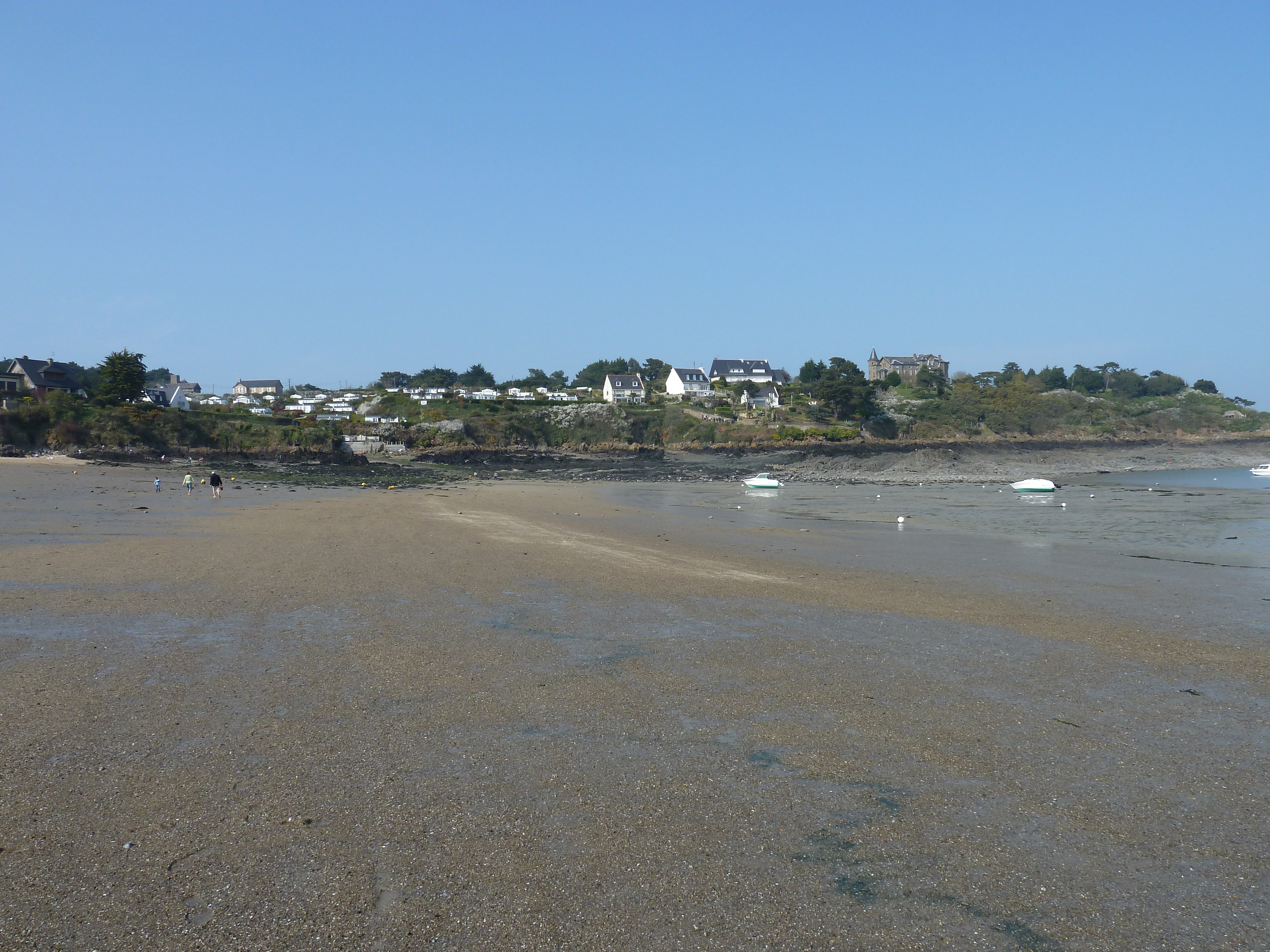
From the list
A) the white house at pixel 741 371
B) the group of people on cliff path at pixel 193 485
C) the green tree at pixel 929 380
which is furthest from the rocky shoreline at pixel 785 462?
the white house at pixel 741 371

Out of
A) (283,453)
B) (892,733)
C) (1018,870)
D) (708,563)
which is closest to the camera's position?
(1018,870)

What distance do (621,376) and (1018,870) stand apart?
4695 inches

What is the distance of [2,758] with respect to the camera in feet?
17.5

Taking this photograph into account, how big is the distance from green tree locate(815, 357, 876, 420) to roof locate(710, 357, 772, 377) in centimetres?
3768

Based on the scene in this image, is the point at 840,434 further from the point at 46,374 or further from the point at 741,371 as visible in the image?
the point at 46,374

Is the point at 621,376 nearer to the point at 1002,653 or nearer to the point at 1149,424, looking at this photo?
the point at 1149,424

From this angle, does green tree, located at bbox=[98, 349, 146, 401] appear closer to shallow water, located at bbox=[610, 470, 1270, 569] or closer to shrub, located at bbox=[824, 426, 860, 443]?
shallow water, located at bbox=[610, 470, 1270, 569]

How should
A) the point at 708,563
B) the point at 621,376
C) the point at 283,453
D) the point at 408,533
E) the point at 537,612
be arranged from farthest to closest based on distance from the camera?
the point at 621,376 < the point at 283,453 < the point at 408,533 < the point at 708,563 < the point at 537,612

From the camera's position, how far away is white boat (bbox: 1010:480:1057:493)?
43.1 m

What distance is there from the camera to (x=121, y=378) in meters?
66.6

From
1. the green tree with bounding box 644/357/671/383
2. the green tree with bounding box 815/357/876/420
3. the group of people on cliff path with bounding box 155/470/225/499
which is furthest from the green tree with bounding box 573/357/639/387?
the group of people on cliff path with bounding box 155/470/225/499

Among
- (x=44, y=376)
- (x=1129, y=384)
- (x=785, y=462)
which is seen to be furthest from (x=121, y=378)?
(x=1129, y=384)

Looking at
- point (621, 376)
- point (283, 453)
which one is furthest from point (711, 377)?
point (283, 453)

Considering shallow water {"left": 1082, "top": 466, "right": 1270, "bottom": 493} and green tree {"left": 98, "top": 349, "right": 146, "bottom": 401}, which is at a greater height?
green tree {"left": 98, "top": 349, "right": 146, "bottom": 401}
